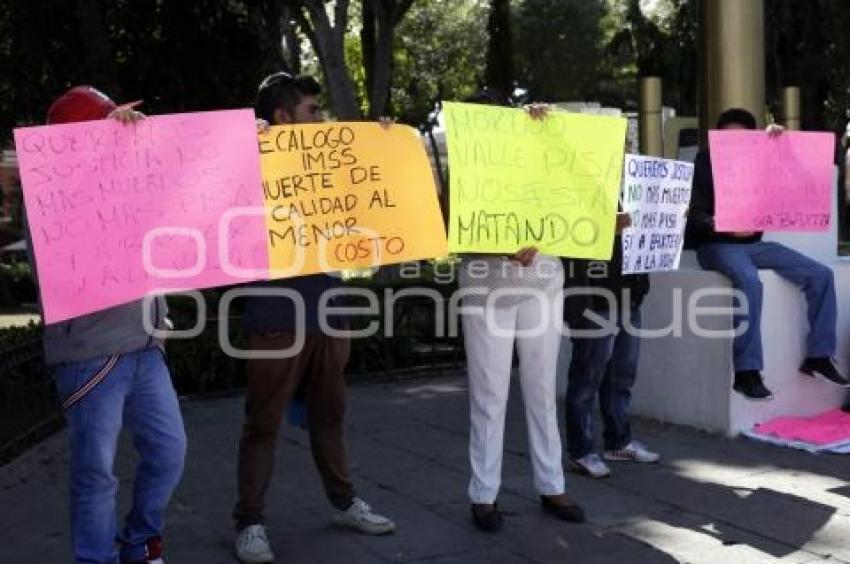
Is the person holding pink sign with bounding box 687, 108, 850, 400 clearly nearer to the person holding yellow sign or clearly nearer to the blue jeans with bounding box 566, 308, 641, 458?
the blue jeans with bounding box 566, 308, 641, 458

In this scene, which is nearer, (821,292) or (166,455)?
(166,455)

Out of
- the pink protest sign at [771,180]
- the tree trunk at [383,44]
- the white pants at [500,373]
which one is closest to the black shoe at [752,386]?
the pink protest sign at [771,180]

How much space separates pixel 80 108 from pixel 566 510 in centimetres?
269

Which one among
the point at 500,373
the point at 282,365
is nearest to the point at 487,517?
the point at 500,373

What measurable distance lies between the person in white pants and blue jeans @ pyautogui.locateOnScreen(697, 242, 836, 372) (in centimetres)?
198

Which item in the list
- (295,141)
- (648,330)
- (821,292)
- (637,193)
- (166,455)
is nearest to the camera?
(166,455)

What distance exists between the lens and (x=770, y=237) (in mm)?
7039

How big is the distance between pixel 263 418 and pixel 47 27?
33.5 ft

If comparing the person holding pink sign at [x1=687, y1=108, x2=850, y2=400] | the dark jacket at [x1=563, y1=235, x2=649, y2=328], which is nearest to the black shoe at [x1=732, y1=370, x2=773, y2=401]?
the person holding pink sign at [x1=687, y1=108, x2=850, y2=400]

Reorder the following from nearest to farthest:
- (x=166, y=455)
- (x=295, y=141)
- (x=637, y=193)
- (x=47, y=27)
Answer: (x=166, y=455) → (x=295, y=141) → (x=637, y=193) → (x=47, y=27)

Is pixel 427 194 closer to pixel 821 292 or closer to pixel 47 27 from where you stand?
pixel 821 292

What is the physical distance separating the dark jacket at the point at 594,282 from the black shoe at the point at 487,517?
1.19 meters

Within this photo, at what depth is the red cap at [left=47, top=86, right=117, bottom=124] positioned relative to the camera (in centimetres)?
375

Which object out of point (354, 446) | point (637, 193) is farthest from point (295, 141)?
point (354, 446)
